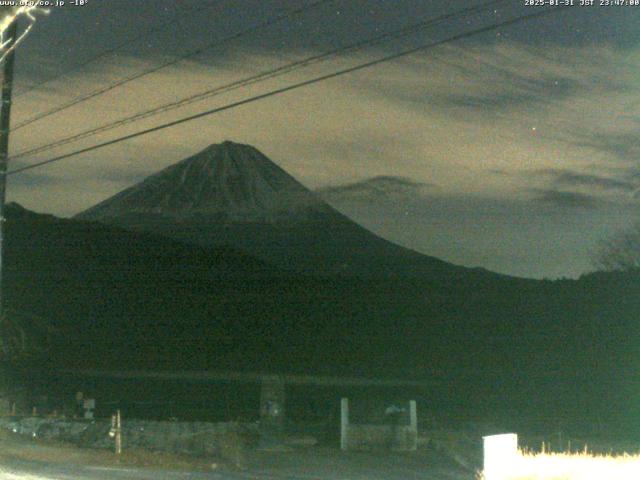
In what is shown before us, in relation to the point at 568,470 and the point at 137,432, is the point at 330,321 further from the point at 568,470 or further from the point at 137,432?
the point at 568,470

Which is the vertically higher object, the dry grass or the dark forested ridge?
the dark forested ridge

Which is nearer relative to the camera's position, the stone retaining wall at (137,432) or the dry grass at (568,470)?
the dry grass at (568,470)

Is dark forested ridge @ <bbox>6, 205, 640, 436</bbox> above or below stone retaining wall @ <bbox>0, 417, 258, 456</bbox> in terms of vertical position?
above

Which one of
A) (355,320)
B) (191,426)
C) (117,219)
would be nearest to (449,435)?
(191,426)

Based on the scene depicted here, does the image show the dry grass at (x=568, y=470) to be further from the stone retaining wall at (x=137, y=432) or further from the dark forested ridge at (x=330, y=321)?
the dark forested ridge at (x=330, y=321)

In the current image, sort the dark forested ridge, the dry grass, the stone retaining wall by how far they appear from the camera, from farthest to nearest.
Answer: the dark forested ridge → the stone retaining wall → the dry grass

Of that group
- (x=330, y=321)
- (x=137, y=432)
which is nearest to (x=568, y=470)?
(x=137, y=432)

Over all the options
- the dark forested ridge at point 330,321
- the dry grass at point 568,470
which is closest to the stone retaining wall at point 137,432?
the dry grass at point 568,470

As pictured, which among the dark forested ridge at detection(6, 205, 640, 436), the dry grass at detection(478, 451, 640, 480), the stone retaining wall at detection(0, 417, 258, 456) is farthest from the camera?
the dark forested ridge at detection(6, 205, 640, 436)

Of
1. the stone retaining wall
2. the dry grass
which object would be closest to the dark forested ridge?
the stone retaining wall

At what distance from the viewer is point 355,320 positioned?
3292 inches

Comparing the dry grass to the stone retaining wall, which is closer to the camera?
the dry grass

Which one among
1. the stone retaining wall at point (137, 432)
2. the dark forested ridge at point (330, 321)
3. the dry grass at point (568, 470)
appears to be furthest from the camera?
the dark forested ridge at point (330, 321)

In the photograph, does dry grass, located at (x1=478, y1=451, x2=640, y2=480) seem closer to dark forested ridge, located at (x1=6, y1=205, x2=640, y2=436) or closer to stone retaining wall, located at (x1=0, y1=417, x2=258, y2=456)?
stone retaining wall, located at (x1=0, y1=417, x2=258, y2=456)
